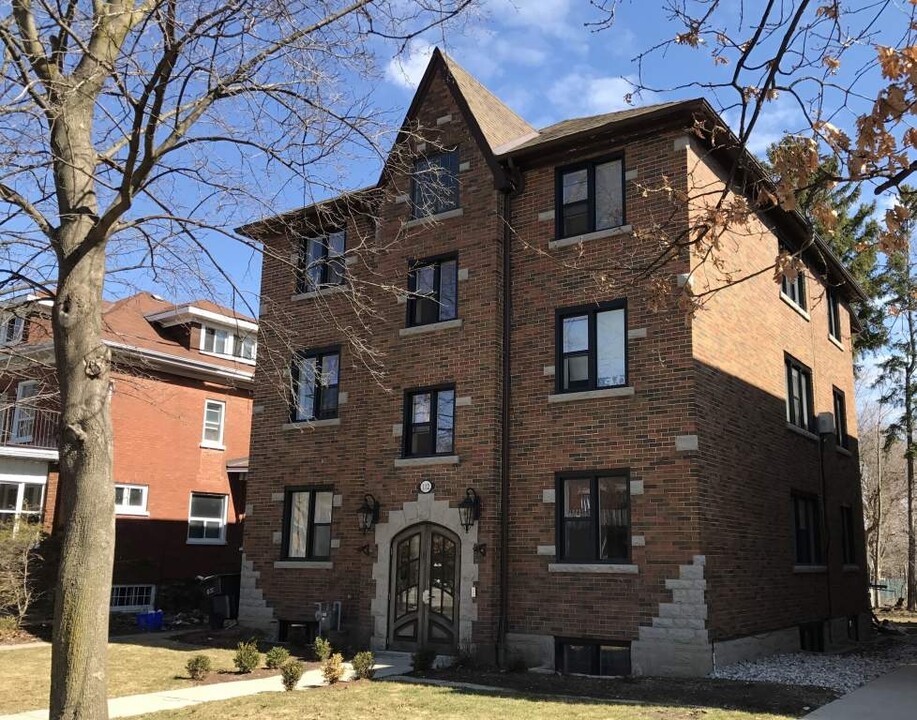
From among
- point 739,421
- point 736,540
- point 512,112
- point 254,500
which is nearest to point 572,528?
point 736,540

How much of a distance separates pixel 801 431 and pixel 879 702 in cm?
860

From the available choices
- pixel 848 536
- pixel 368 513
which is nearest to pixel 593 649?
pixel 368 513

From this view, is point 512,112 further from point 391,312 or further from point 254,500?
point 254,500

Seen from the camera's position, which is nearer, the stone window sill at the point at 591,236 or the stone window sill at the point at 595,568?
the stone window sill at the point at 595,568

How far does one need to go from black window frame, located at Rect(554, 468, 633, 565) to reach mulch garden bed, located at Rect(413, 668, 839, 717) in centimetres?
194

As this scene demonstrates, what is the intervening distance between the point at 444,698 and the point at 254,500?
9.41 metres

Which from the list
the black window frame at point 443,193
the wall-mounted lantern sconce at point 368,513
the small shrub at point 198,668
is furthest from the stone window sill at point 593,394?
the small shrub at point 198,668

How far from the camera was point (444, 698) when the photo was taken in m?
11.4

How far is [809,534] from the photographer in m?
19.0

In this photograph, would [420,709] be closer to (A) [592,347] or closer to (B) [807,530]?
(A) [592,347]

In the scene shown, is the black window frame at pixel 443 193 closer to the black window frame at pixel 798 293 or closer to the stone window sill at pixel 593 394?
the stone window sill at pixel 593 394

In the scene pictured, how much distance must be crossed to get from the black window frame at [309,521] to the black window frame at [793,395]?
10349mm

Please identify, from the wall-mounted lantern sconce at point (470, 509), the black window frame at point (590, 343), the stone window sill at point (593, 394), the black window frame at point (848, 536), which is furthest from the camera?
the black window frame at point (848, 536)

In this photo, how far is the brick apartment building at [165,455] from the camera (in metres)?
24.3
